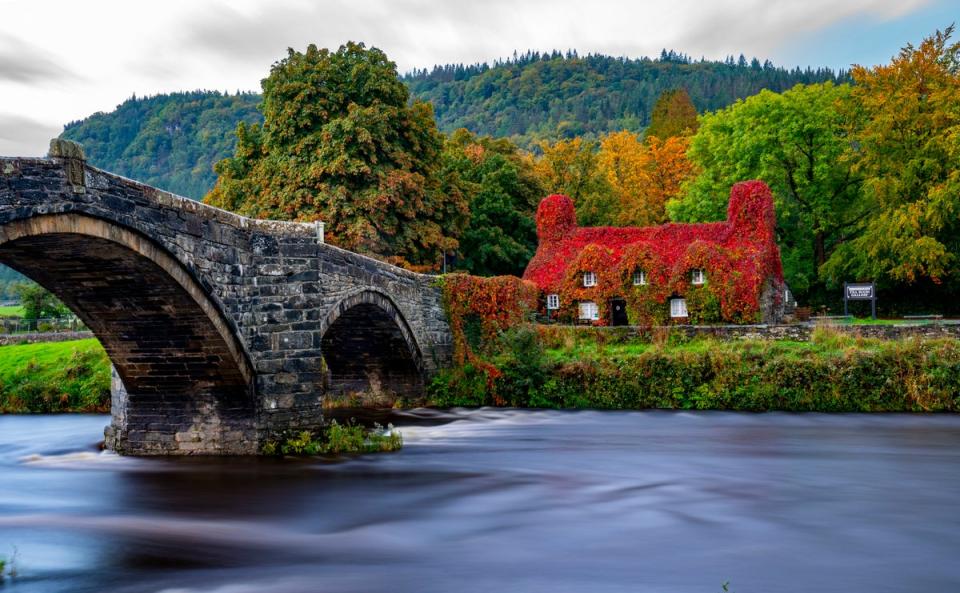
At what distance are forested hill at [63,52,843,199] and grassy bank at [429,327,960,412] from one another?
181 ft

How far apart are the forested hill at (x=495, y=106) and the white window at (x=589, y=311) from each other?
150 ft

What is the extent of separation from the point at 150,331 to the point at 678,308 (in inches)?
856

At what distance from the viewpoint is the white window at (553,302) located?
33562 mm

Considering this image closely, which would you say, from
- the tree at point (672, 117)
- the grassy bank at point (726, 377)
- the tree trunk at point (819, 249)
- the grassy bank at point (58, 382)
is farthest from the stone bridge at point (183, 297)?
the tree at point (672, 117)

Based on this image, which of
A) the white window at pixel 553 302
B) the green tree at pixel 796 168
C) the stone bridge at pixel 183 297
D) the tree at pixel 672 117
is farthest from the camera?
the tree at pixel 672 117

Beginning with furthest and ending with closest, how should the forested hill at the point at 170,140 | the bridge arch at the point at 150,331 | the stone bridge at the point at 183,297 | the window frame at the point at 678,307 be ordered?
1. the forested hill at the point at 170,140
2. the window frame at the point at 678,307
3. the bridge arch at the point at 150,331
4. the stone bridge at the point at 183,297

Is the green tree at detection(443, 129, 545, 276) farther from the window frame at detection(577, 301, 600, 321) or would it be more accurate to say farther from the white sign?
the white sign

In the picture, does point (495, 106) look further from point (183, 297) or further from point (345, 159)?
point (183, 297)

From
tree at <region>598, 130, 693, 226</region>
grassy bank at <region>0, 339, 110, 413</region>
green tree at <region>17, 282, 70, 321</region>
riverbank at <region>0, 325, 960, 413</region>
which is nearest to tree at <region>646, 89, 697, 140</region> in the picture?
tree at <region>598, 130, 693, 226</region>

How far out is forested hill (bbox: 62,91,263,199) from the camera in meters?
97.2

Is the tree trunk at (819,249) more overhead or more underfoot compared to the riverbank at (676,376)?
more overhead

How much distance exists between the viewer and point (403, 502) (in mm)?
12102

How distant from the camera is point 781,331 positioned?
25359mm

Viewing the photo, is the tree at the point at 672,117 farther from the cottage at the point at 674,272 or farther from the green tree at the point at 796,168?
the cottage at the point at 674,272
